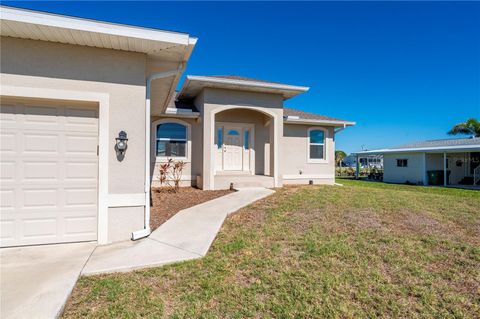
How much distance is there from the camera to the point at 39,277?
3.23 meters

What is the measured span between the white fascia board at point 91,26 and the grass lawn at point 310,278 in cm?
381

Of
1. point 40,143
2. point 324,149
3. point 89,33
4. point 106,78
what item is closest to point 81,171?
point 40,143

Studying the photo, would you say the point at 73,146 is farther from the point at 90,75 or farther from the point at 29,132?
the point at 90,75

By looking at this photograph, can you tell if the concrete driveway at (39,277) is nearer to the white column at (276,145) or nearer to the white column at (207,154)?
the white column at (207,154)

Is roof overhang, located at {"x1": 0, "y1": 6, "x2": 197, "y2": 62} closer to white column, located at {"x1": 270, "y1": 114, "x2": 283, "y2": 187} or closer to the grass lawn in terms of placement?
the grass lawn

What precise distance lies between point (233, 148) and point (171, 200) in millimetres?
4695

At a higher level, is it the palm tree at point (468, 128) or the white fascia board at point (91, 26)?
the palm tree at point (468, 128)

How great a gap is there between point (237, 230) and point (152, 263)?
193cm

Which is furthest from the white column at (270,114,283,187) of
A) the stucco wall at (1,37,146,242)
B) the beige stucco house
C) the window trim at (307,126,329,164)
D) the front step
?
the stucco wall at (1,37,146,242)

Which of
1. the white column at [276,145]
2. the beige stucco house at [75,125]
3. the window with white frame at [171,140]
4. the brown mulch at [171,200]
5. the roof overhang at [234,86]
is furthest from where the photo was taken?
Result: the window with white frame at [171,140]

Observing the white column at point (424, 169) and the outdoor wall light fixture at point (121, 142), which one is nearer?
the outdoor wall light fixture at point (121, 142)

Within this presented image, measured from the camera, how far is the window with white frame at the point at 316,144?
13.7 meters

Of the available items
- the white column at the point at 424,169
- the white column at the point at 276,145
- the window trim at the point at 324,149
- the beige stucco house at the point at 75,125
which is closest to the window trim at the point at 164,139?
the white column at the point at 276,145

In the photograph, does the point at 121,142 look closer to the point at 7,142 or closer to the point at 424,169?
the point at 7,142
